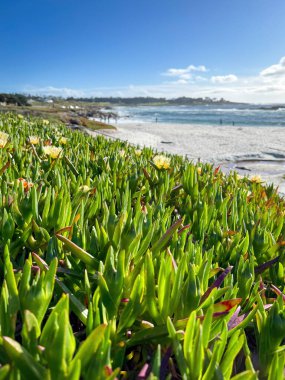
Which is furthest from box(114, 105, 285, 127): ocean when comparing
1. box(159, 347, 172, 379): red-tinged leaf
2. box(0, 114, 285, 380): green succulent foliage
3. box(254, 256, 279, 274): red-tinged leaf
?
→ box(159, 347, 172, 379): red-tinged leaf

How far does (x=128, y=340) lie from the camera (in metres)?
0.64

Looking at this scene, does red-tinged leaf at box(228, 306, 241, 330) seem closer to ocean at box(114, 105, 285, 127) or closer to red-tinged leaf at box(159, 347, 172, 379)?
red-tinged leaf at box(159, 347, 172, 379)

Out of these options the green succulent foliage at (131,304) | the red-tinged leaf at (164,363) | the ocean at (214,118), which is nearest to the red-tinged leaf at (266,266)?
the green succulent foliage at (131,304)

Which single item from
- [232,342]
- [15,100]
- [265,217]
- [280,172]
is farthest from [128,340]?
[15,100]

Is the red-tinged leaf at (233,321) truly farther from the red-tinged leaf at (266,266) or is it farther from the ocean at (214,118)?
the ocean at (214,118)

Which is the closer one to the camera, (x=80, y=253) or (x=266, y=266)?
(x=80, y=253)

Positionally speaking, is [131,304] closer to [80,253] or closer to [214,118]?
[80,253]

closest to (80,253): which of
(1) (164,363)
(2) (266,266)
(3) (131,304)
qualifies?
(3) (131,304)

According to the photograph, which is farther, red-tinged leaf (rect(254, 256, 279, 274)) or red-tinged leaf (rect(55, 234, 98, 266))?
red-tinged leaf (rect(254, 256, 279, 274))

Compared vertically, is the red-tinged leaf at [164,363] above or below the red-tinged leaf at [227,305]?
below

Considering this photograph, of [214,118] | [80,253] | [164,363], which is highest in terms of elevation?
[214,118]

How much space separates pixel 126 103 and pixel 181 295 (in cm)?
11339

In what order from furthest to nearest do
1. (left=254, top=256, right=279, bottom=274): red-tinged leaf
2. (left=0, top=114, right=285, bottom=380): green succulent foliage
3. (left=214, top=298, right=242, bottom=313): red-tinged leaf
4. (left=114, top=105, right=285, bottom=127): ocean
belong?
(left=114, top=105, right=285, bottom=127): ocean → (left=254, top=256, right=279, bottom=274): red-tinged leaf → (left=214, top=298, right=242, bottom=313): red-tinged leaf → (left=0, top=114, right=285, bottom=380): green succulent foliage

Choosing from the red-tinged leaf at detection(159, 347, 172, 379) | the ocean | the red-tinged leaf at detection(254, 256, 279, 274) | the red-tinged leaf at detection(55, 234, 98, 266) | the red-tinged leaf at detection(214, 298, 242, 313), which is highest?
the ocean
